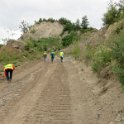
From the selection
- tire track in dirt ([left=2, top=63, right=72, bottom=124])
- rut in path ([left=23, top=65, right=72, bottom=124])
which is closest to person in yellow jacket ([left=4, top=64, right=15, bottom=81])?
tire track in dirt ([left=2, top=63, right=72, bottom=124])

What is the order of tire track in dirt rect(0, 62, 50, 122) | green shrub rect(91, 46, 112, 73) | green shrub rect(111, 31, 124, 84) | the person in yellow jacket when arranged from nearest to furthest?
1. green shrub rect(111, 31, 124, 84)
2. tire track in dirt rect(0, 62, 50, 122)
3. green shrub rect(91, 46, 112, 73)
4. the person in yellow jacket

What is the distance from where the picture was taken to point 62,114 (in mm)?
14281

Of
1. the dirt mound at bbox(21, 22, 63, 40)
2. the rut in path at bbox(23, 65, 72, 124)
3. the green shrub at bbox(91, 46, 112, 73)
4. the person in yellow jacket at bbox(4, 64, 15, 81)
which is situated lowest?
the rut in path at bbox(23, 65, 72, 124)

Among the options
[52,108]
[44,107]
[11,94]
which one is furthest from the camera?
[11,94]

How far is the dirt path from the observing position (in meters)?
13.5

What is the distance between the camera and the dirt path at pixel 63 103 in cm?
1352

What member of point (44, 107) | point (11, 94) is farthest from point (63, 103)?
point (11, 94)

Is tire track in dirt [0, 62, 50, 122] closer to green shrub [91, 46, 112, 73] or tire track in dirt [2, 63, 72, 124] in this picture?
tire track in dirt [2, 63, 72, 124]

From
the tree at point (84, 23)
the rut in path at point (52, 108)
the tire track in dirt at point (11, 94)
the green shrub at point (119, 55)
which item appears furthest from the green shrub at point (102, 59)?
the tree at point (84, 23)

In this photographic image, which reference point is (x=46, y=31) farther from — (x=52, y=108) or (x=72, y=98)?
(x=52, y=108)

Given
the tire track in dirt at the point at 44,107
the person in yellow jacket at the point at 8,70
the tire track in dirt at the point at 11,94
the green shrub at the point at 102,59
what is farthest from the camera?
the person in yellow jacket at the point at 8,70

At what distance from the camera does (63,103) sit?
16.3 metres

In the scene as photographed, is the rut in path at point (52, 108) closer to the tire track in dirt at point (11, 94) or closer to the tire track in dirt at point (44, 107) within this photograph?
the tire track in dirt at point (44, 107)

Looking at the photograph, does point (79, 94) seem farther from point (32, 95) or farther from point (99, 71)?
point (99, 71)
